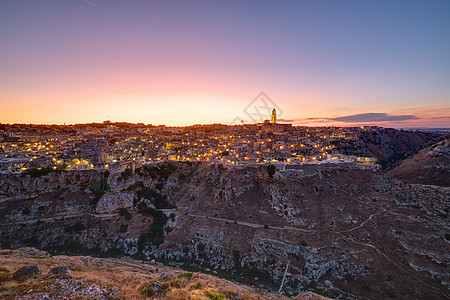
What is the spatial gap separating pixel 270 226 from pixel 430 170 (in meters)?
59.4

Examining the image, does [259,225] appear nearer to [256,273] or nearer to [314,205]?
[256,273]

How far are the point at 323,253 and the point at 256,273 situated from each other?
39.0 feet

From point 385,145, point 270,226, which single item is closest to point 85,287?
point 270,226

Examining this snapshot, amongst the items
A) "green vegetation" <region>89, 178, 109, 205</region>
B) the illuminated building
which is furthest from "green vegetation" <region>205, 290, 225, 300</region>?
the illuminated building

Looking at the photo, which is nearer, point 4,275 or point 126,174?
point 4,275

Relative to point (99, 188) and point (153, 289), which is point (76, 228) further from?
point (153, 289)

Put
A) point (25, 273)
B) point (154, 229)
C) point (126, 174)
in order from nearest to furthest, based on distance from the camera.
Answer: point (25, 273) < point (154, 229) < point (126, 174)

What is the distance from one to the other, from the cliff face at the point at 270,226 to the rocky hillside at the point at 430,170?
73.3 ft

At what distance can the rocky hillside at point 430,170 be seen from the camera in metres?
58.9

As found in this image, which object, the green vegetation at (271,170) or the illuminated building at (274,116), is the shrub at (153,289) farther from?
the illuminated building at (274,116)

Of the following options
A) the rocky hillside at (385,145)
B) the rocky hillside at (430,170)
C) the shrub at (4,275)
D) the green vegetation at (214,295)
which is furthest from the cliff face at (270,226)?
the rocky hillside at (385,145)

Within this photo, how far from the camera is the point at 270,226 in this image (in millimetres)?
42031

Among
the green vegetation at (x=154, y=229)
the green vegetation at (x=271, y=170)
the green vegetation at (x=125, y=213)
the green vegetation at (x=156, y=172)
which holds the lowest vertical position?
the green vegetation at (x=154, y=229)

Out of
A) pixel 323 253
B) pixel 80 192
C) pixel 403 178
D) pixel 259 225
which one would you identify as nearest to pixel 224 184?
pixel 259 225
